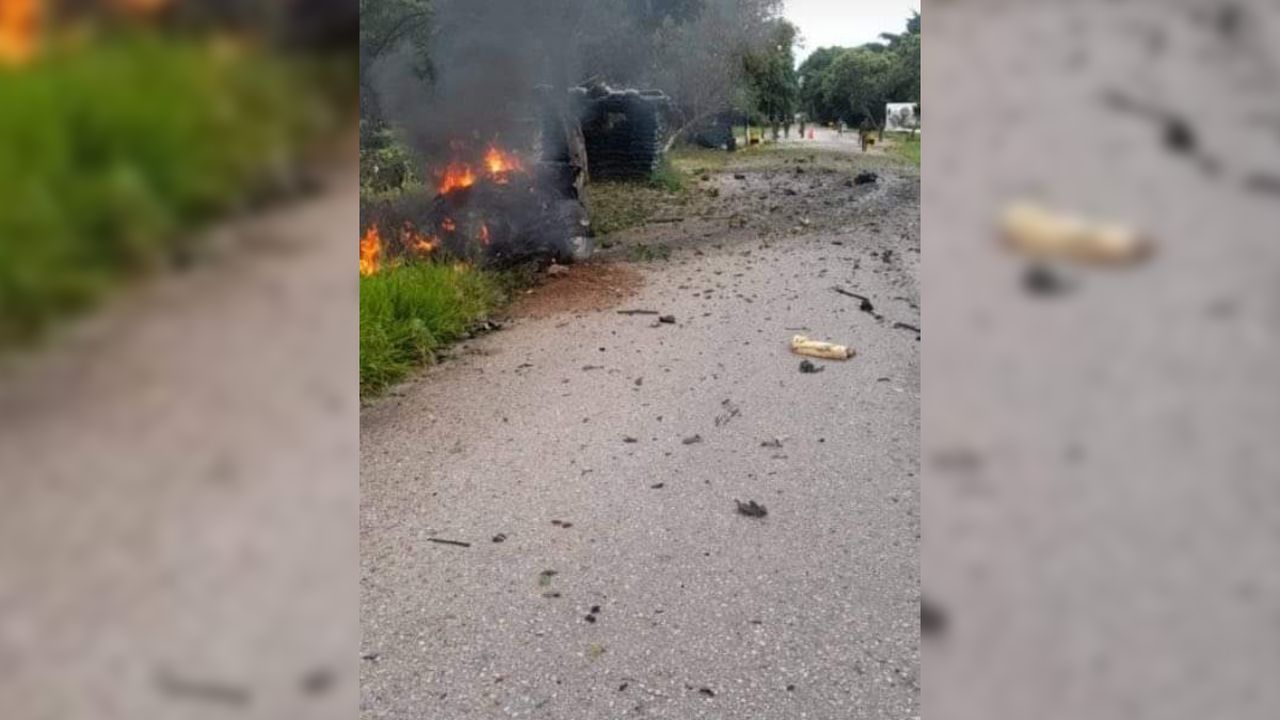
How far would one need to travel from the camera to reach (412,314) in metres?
6.15

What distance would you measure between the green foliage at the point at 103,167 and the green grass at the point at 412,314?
16.2 feet

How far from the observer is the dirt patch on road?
289 inches

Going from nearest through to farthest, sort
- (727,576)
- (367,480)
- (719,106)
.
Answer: (727,576) < (367,480) < (719,106)

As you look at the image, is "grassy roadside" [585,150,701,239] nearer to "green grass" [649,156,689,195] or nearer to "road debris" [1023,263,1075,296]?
"green grass" [649,156,689,195]

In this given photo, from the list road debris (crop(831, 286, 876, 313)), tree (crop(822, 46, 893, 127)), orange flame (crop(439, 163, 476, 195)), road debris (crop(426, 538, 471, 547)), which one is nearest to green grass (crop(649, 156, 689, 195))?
orange flame (crop(439, 163, 476, 195))

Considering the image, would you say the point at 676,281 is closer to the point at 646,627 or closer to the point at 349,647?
the point at 646,627

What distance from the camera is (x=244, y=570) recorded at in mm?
350

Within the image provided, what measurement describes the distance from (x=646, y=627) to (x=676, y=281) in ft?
18.8

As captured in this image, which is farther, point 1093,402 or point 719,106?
point 719,106

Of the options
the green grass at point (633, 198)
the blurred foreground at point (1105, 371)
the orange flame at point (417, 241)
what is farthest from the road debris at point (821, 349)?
the blurred foreground at point (1105, 371)

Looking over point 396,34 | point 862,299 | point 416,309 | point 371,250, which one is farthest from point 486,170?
point 862,299

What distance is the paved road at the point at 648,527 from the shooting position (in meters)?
2.48

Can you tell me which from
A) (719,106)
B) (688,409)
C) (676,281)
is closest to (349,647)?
(688,409)

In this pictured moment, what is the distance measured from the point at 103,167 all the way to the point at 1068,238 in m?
0.33
